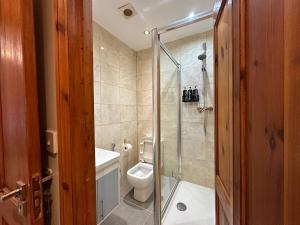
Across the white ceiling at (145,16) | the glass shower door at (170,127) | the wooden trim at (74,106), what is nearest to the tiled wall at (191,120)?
the glass shower door at (170,127)

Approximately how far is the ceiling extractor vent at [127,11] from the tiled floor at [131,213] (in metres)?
2.43

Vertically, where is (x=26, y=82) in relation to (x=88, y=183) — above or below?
above

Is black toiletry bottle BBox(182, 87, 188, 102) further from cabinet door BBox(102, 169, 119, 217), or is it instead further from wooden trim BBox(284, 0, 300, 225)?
wooden trim BBox(284, 0, 300, 225)

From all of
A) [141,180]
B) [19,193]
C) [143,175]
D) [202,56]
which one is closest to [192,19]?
[202,56]

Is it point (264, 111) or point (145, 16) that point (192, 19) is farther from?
point (264, 111)

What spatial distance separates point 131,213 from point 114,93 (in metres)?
1.62

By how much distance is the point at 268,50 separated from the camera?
14.5 inches

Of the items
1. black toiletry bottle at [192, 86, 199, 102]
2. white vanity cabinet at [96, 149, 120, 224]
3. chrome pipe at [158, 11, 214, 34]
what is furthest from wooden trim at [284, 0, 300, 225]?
black toiletry bottle at [192, 86, 199, 102]

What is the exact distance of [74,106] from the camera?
2.07ft

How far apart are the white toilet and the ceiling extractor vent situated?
5.85ft

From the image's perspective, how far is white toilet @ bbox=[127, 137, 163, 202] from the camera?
Answer: 2014 millimetres

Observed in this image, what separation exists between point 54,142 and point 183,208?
6.12 feet

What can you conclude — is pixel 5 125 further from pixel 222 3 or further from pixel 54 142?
pixel 222 3

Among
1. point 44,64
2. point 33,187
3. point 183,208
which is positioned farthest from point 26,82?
point 183,208
